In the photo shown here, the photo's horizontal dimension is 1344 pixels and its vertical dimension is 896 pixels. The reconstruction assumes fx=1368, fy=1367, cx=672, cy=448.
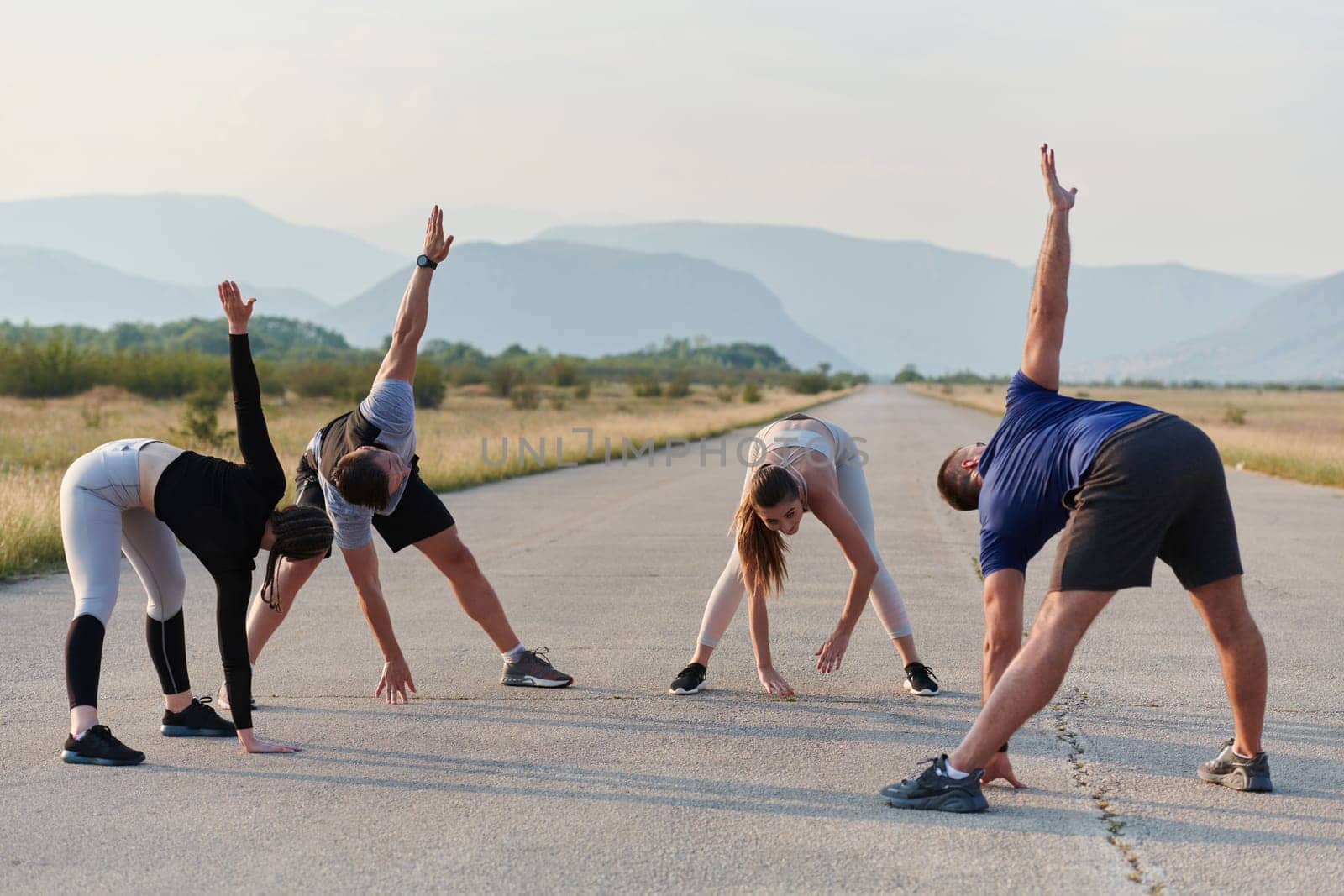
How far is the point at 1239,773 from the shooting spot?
5.08 meters

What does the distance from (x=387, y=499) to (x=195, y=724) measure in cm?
136

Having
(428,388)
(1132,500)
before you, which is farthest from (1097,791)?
(428,388)

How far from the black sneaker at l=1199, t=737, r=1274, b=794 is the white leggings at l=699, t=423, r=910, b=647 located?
6.20 ft

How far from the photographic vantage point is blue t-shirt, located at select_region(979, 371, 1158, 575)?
475 cm

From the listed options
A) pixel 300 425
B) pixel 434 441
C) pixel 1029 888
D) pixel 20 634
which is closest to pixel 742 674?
pixel 1029 888

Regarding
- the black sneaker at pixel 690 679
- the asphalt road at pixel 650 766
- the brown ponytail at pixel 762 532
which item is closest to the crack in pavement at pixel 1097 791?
the asphalt road at pixel 650 766

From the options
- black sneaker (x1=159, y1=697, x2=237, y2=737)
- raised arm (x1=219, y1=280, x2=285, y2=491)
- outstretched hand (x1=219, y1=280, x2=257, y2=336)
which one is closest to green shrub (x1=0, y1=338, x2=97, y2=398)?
black sneaker (x1=159, y1=697, x2=237, y2=737)

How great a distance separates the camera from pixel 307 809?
4875 millimetres

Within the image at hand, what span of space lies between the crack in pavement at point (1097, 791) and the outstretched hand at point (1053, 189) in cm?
217

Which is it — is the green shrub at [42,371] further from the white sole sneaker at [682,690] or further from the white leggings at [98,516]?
the white sole sneaker at [682,690]

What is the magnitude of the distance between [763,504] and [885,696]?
1494 millimetres

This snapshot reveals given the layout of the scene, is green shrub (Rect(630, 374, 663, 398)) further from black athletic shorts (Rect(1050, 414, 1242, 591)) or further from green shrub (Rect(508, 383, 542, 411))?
black athletic shorts (Rect(1050, 414, 1242, 591))

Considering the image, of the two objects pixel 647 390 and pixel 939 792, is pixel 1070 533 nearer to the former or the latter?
pixel 939 792

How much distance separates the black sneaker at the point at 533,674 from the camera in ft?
22.7
